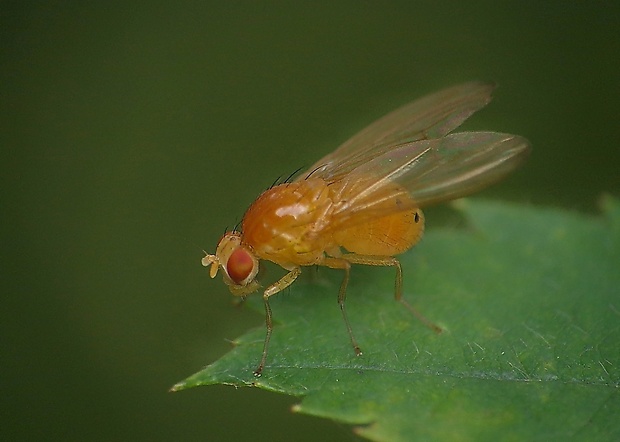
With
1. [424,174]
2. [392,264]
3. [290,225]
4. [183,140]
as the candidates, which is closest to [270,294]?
[290,225]

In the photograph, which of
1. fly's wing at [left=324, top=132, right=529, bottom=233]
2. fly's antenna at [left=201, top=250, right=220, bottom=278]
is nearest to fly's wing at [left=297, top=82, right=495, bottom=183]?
fly's wing at [left=324, top=132, right=529, bottom=233]

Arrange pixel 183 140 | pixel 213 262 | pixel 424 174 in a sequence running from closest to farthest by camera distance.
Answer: pixel 424 174, pixel 213 262, pixel 183 140

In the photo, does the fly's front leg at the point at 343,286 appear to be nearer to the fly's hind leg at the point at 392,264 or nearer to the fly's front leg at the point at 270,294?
the fly's hind leg at the point at 392,264

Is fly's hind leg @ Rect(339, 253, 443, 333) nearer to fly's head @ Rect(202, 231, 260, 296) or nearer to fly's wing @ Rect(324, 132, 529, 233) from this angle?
fly's wing @ Rect(324, 132, 529, 233)

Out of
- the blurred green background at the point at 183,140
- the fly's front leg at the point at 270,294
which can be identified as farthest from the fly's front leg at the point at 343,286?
the blurred green background at the point at 183,140

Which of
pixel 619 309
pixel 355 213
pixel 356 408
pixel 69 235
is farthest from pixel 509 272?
pixel 69 235

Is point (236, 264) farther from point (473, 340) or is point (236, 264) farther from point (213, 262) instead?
point (473, 340)
